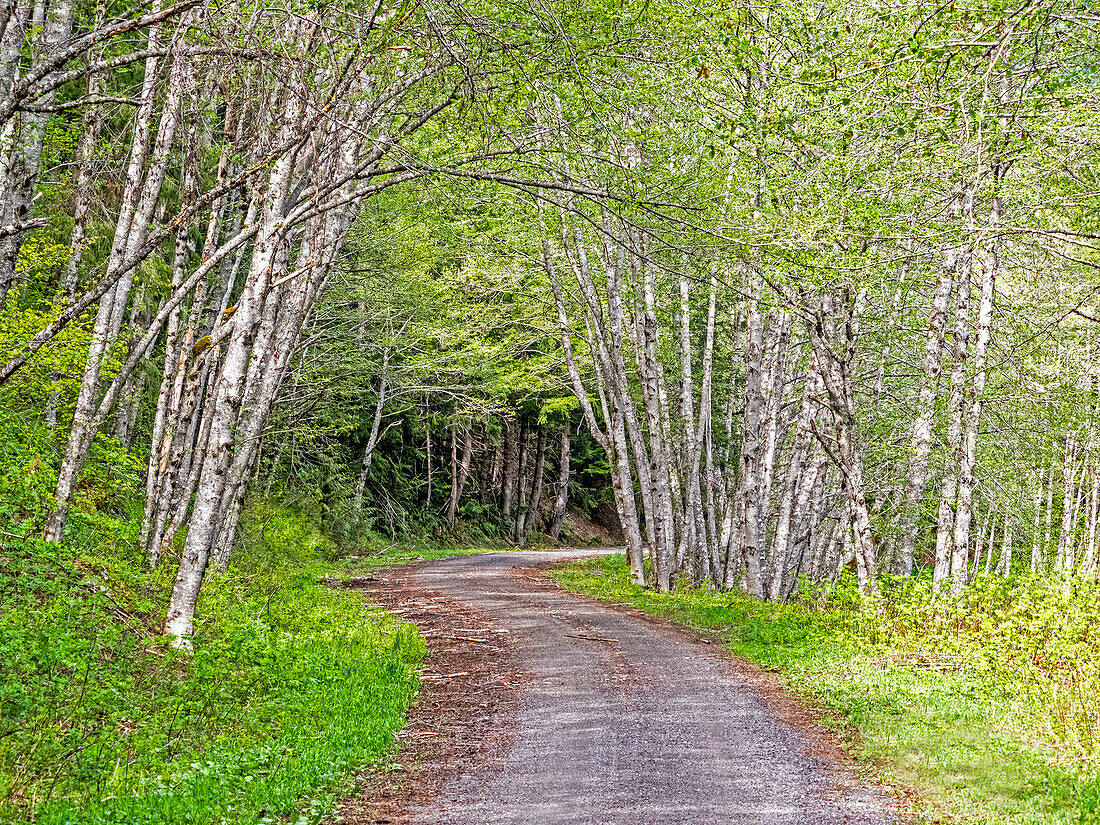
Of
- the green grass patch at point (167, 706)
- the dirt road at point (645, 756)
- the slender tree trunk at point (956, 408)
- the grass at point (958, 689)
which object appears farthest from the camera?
the slender tree trunk at point (956, 408)

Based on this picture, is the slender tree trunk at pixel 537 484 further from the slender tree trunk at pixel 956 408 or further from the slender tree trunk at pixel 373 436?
the slender tree trunk at pixel 956 408

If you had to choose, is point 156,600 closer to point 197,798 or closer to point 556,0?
point 197,798

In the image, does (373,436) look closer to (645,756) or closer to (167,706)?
(167,706)

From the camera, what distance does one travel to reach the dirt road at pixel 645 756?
563cm

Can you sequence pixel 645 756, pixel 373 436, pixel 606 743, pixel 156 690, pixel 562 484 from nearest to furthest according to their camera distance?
1. pixel 645 756
2. pixel 606 743
3. pixel 156 690
4. pixel 373 436
5. pixel 562 484

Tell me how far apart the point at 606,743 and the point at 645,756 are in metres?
0.47

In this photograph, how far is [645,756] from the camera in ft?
22.4

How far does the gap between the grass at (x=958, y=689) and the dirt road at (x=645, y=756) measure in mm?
550

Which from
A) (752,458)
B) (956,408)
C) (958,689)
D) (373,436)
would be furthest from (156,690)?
(373,436)

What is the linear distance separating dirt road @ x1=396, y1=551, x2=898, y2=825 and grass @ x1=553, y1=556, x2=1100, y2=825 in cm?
55

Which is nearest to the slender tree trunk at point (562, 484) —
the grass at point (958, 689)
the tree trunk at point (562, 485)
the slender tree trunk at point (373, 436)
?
the tree trunk at point (562, 485)

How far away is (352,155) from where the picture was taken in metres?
10.2

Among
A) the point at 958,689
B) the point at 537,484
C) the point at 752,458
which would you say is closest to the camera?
the point at 958,689

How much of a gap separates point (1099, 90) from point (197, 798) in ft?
29.4
